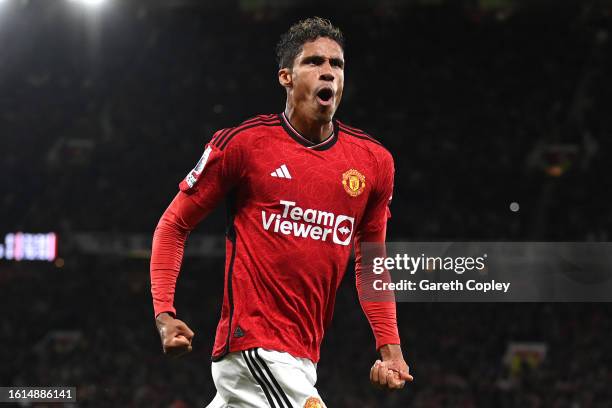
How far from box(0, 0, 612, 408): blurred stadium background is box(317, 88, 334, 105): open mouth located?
12.7 m

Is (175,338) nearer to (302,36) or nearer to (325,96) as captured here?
(325,96)

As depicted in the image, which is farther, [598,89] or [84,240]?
[598,89]

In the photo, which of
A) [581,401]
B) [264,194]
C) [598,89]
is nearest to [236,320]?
[264,194]

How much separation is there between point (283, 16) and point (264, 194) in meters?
20.5

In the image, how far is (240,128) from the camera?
350 cm

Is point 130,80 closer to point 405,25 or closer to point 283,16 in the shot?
point 283,16

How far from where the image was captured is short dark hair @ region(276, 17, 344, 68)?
359 cm

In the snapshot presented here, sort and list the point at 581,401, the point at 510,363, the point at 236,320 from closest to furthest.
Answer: the point at 236,320
the point at 581,401
the point at 510,363

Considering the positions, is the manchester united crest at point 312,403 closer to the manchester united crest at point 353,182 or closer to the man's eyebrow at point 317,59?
the manchester united crest at point 353,182

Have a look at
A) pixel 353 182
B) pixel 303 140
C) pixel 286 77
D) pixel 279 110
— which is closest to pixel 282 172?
pixel 303 140

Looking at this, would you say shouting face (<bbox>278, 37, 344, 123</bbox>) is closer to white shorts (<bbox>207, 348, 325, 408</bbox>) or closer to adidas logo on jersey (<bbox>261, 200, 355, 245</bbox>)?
adidas logo on jersey (<bbox>261, 200, 355, 245</bbox>)

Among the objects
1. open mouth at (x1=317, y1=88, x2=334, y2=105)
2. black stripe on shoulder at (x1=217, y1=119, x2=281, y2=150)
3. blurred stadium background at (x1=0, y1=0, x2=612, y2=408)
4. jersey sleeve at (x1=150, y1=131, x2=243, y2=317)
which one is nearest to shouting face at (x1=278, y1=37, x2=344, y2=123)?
open mouth at (x1=317, y1=88, x2=334, y2=105)

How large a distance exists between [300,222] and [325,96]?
0.51m

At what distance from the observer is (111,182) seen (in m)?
20.7
